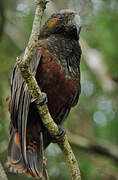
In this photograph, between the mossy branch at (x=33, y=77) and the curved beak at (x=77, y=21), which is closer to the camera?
the mossy branch at (x=33, y=77)

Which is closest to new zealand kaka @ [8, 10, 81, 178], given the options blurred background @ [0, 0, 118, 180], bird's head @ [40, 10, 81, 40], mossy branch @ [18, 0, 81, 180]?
bird's head @ [40, 10, 81, 40]

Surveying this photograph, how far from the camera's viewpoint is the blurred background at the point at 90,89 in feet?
19.4

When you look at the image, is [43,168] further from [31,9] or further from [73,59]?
[31,9]

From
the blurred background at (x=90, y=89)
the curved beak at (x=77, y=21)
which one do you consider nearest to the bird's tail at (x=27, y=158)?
the blurred background at (x=90, y=89)

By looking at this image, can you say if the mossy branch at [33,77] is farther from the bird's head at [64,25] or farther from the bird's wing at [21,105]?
the bird's head at [64,25]

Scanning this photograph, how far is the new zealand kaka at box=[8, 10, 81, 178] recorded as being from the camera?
3.95 meters

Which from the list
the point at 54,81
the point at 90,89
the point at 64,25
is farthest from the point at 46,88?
the point at 90,89

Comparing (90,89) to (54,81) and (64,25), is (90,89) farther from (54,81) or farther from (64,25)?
(54,81)

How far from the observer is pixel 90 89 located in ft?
23.8

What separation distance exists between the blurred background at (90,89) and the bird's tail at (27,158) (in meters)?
1.31

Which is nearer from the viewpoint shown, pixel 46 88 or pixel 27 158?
pixel 46 88

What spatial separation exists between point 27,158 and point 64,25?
1664mm

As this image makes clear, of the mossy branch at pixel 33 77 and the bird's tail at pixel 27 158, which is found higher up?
the mossy branch at pixel 33 77

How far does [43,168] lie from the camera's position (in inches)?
162
